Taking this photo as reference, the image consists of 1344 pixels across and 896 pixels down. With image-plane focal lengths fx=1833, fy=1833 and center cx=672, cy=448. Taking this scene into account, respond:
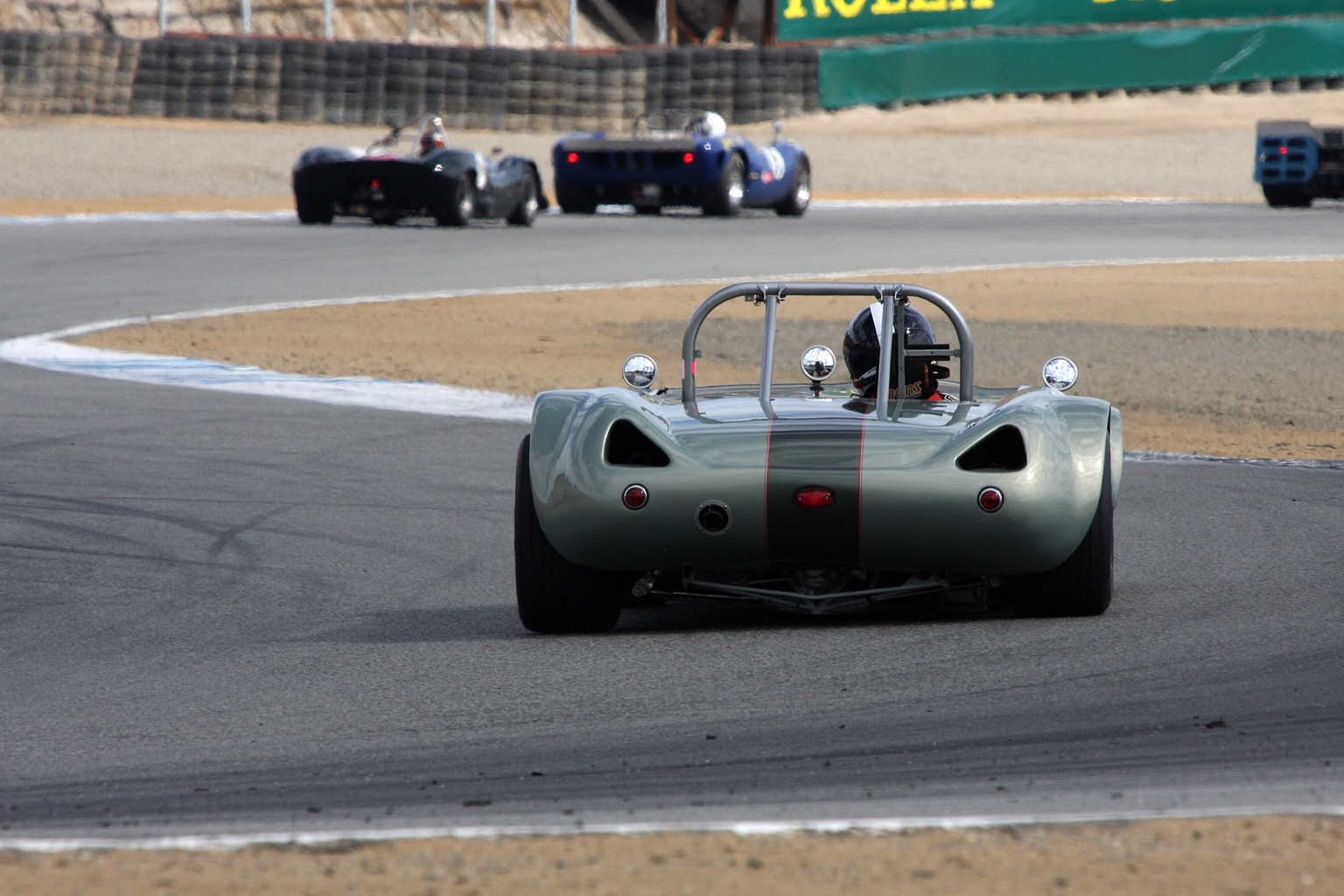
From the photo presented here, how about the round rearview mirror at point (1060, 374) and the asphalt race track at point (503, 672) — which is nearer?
the asphalt race track at point (503, 672)

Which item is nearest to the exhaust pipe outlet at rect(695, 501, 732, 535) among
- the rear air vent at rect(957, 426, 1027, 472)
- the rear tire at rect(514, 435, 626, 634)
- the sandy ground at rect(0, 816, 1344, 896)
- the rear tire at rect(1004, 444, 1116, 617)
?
the rear tire at rect(514, 435, 626, 634)

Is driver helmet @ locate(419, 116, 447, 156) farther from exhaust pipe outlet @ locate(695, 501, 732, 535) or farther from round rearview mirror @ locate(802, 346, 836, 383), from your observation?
exhaust pipe outlet @ locate(695, 501, 732, 535)

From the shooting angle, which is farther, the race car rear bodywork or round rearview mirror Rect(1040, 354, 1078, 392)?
the race car rear bodywork

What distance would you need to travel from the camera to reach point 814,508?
4.79 metres

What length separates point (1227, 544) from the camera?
21.2 feet

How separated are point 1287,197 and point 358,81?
667 inches

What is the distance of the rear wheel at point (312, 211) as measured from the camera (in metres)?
22.9

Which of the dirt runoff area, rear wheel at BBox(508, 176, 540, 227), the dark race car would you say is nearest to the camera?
the dirt runoff area

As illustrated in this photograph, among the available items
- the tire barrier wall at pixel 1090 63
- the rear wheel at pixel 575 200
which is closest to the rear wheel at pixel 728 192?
the rear wheel at pixel 575 200

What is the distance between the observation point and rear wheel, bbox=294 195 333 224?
22859 millimetres

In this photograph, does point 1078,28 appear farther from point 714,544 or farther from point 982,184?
point 714,544

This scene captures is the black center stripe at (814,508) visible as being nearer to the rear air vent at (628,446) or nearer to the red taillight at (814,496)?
the red taillight at (814,496)

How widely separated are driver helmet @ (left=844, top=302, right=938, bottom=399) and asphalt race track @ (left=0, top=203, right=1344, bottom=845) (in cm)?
90

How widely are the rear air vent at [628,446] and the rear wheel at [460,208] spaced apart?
58.6ft
